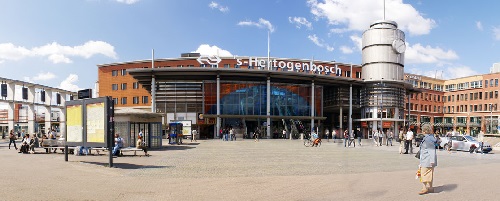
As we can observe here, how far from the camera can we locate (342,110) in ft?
193

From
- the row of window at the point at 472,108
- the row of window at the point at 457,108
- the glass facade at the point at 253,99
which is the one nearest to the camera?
the glass facade at the point at 253,99

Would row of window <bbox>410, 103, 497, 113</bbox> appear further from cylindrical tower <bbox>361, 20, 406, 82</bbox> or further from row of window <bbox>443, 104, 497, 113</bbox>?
cylindrical tower <bbox>361, 20, 406, 82</bbox>

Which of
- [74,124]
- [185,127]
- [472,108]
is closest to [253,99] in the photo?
[185,127]

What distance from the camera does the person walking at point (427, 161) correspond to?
9.56 meters

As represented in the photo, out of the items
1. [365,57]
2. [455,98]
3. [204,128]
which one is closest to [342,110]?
[365,57]

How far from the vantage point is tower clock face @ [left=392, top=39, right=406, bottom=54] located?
183ft

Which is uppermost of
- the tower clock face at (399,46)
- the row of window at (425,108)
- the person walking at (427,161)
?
the tower clock face at (399,46)

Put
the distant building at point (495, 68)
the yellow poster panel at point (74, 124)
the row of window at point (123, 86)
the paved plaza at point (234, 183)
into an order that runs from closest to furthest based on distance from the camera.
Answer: the paved plaza at point (234, 183) → the yellow poster panel at point (74, 124) → the row of window at point (123, 86) → the distant building at point (495, 68)

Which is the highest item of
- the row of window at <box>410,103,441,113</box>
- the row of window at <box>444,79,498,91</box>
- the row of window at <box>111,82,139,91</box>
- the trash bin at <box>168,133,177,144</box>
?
the row of window at <box>444,79,498,91</box>

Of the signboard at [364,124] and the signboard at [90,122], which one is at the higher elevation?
the signboard at [90,122]

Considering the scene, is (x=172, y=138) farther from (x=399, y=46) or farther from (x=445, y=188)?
(x=399, y=46)

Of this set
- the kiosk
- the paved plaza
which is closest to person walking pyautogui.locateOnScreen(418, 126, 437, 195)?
the paved plaza

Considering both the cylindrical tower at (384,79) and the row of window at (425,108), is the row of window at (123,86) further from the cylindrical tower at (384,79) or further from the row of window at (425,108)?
the row of window at (425,108)

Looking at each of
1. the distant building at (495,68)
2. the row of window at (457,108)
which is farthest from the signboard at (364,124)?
the distant building at (495,68)
